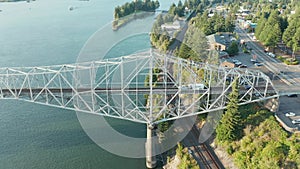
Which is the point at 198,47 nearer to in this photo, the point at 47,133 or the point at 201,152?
the point at 201,152

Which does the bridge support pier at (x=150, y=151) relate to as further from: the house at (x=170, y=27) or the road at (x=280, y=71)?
the house at (x=170, y=27)

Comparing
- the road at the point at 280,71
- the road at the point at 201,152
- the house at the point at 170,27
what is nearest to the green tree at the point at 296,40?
the road at the point at 280,71

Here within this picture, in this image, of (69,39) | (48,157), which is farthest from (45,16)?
(48,157)

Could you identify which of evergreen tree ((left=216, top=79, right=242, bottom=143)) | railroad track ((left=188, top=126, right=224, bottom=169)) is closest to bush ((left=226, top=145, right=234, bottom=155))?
evergreen tree ((left=216, top=79, right=242, bottom=143))

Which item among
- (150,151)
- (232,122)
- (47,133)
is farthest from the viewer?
(47,133)

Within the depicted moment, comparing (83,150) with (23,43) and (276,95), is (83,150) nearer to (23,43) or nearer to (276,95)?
(276,95)

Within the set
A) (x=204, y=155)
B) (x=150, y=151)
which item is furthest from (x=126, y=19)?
(x=204, y=155)
